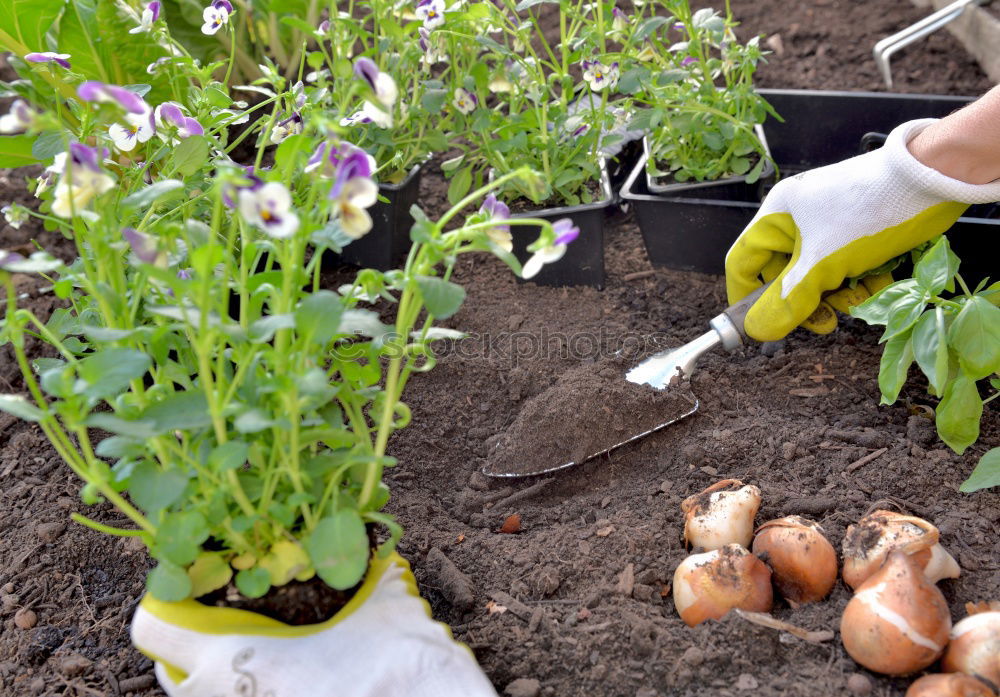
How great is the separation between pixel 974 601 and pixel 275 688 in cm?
89

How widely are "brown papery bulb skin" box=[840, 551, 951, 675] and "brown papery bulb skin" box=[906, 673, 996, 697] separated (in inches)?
1.4

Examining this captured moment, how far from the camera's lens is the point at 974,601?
1147mm

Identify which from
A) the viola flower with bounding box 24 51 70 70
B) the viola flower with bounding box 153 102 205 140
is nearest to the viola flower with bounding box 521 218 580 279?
the viola flower with bounding box 153 102 205 140

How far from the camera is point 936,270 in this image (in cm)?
128

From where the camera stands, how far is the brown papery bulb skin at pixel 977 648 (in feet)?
3.25

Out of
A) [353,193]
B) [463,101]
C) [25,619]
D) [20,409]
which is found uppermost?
[353,193]

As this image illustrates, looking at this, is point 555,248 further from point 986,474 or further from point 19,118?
point 986,474

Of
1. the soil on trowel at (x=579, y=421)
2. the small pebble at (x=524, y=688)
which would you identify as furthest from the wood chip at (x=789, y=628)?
the soil on trowel at (x=579, y=421)

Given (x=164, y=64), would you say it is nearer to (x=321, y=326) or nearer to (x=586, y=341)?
(x=321, y=326)

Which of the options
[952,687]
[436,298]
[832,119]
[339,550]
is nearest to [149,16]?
[436,298]

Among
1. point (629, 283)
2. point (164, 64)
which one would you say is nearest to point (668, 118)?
point (629, 283)

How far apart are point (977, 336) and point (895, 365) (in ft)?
0.42

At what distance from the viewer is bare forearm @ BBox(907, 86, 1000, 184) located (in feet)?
4.72

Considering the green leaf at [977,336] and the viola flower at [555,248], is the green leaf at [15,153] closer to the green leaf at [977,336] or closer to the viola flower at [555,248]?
the viola flower at [555,248]
